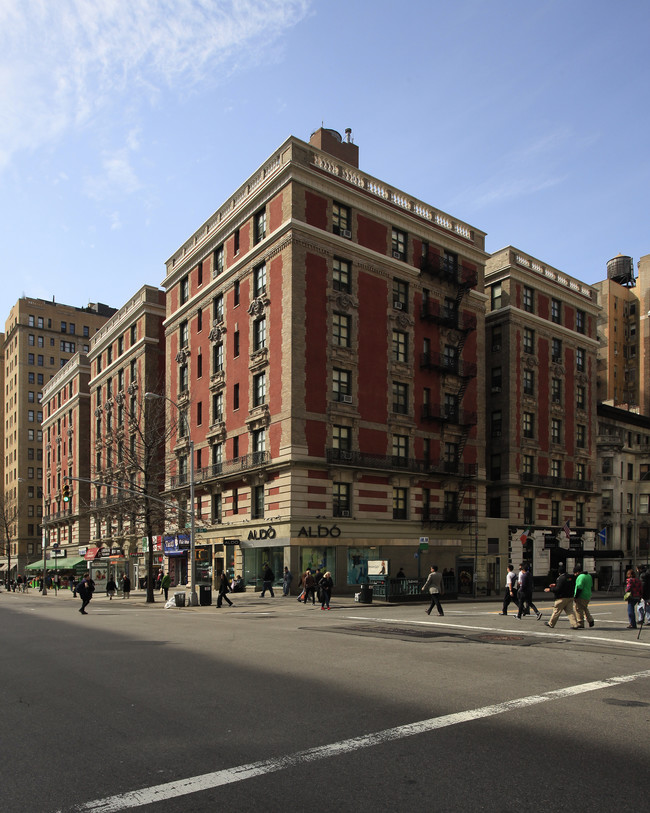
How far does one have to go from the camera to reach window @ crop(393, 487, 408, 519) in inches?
1768

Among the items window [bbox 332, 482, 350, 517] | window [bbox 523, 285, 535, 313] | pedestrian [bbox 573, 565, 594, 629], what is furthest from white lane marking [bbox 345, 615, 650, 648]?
window [bbox 523, 285, 535, 313]

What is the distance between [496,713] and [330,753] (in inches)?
108

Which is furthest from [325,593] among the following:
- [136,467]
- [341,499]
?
[136,467]

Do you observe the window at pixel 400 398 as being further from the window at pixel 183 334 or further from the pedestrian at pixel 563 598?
the pedestrian at pixel 563 598

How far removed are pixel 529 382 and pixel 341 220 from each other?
23.2 meters

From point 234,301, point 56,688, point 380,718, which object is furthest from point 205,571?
point 380,718

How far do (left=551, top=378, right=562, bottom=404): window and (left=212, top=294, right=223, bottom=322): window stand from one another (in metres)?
29.4

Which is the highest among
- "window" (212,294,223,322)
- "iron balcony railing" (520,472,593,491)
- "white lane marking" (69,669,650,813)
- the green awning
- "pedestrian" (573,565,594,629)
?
"window" (212,294,223,322)

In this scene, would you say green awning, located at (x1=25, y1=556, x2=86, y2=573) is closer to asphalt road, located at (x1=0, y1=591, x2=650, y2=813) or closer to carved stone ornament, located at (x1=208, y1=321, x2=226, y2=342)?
carved stone ornament, located at (x1=208, y1=321, x2=226, y2=342)

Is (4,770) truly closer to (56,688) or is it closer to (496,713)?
(56,688)

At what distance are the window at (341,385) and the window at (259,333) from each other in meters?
5.07

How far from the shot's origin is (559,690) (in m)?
10.3

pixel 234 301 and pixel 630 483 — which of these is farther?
pixel 630 483

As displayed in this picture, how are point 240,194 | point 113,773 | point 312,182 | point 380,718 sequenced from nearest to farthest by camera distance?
point 113,773, point 380,718, point 312,182, point 240,194
